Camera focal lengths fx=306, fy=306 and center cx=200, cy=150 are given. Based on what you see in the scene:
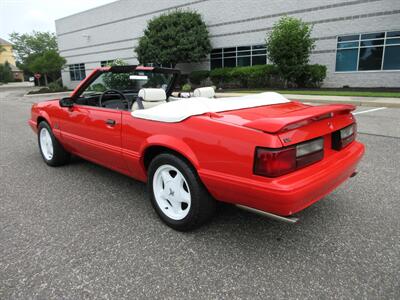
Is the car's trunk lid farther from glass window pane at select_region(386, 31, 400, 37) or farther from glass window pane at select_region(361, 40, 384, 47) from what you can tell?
glass window pane at select_region(361, 40, 384, 47)

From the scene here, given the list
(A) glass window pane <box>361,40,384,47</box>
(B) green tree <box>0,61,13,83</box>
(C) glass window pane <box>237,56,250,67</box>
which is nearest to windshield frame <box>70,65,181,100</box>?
(A) glass window pane <box>361,40,384,47</box>

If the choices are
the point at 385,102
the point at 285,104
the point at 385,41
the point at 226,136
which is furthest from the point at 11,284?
the point at 385,41

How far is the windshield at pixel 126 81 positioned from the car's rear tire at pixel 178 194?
147 cm

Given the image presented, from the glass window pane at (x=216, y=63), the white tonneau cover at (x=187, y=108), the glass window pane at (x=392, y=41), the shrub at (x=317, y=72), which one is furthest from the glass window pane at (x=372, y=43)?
the white tonneau cover at (x=187, y=108)

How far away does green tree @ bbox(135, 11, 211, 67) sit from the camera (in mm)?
21109

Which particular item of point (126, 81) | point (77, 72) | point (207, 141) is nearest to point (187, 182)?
point (207, 141)

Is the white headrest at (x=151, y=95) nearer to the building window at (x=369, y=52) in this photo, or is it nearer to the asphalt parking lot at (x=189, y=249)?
the asphalt parking lot at (x=189, y=249)

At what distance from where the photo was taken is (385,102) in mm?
10742

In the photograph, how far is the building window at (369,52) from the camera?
606 inches

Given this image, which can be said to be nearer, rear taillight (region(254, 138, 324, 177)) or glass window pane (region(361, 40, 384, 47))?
rear taillight (region(254, 138, 324, 177))

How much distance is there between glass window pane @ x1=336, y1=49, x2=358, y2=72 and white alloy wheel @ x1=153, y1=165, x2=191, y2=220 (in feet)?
56.5

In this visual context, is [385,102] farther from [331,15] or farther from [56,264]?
[56,264]

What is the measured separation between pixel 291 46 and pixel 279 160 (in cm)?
1598

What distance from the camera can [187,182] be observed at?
8.09 ft
